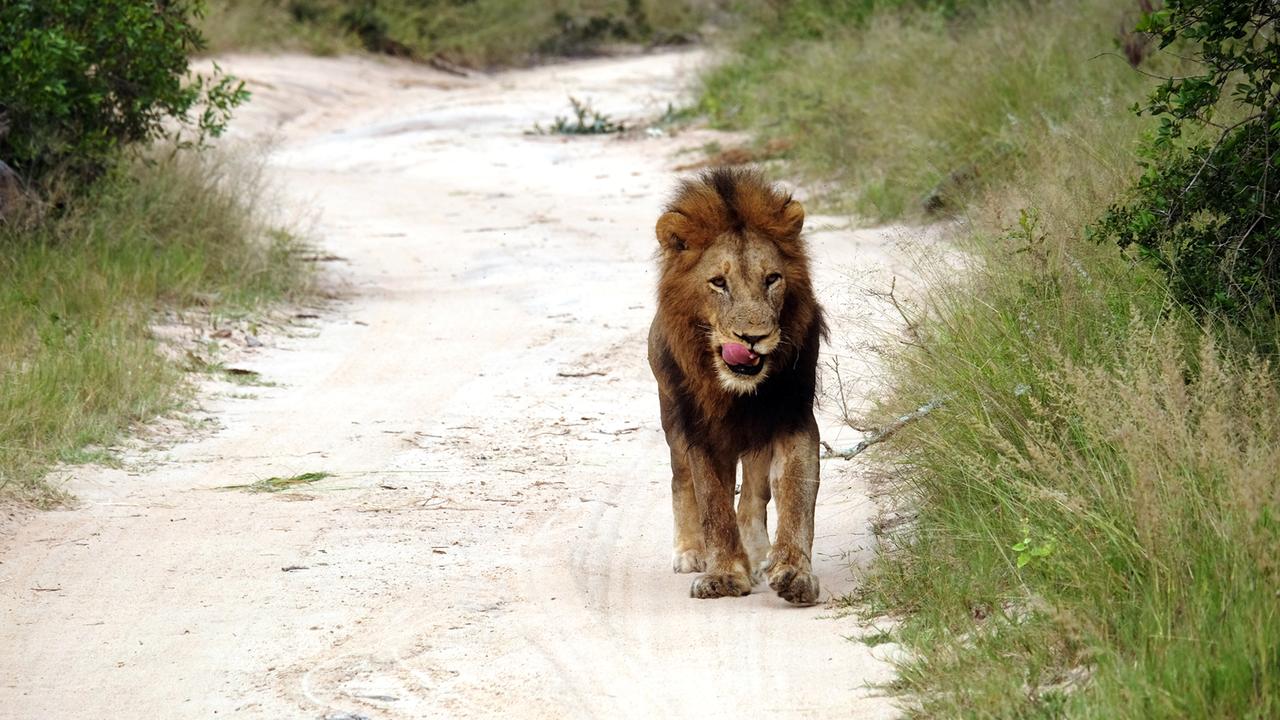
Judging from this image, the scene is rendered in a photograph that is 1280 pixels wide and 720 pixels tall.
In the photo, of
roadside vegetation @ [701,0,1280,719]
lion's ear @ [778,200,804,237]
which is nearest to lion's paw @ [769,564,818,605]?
roadside vegetation @ [701,0,1280,719]

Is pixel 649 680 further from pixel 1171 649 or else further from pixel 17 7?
pixel 17 7

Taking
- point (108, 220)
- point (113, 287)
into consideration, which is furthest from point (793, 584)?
point (108, 220)

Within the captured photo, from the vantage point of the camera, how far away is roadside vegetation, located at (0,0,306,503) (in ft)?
30.6

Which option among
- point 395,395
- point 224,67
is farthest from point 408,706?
point 224,67

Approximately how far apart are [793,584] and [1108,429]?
126cm

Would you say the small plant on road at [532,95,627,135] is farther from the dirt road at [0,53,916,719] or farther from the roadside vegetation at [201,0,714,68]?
the roadside vegetation at [201,0,714,68]

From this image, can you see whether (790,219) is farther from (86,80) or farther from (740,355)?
(86,80)

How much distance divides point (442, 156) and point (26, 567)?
14.6 meters

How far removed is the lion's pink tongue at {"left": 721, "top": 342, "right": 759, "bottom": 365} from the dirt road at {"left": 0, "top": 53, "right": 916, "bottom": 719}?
34.0 inches

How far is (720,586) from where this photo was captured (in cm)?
596

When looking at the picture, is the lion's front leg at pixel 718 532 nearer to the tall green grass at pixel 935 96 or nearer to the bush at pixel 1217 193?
the bush at pixel 1217 193

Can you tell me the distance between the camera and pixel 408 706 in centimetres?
489

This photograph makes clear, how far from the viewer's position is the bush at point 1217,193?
611 centimetres

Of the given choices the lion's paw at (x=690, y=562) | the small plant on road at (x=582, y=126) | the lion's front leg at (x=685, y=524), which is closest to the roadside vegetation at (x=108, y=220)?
the lion's front leg at (x=685, y=524)
